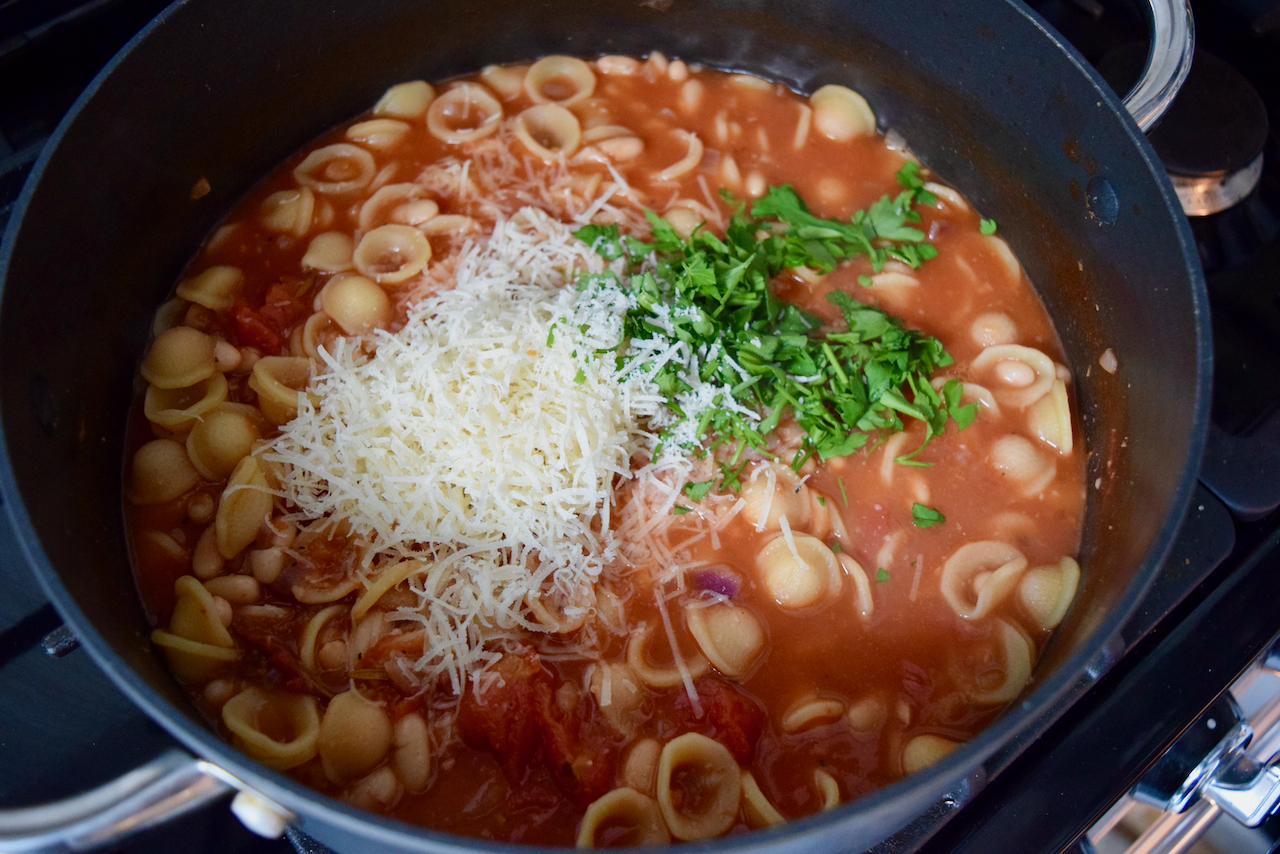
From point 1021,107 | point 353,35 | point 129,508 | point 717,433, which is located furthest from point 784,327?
point 129,508

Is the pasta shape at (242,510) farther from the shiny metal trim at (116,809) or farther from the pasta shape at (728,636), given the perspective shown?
the pasta shape at (728,636)

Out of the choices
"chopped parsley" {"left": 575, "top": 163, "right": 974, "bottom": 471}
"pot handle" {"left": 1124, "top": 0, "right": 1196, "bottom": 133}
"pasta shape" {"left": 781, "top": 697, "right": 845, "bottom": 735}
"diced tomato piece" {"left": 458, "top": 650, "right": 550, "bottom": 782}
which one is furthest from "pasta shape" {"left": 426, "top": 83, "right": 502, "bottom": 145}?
"pasta shape" {"left": 781, "top": 697, "right": 845, "bottom": 735}

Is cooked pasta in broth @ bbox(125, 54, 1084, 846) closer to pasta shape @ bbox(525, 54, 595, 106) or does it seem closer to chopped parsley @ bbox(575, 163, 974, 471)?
chopped parsley @ bbox(575, 163, 974, 471)

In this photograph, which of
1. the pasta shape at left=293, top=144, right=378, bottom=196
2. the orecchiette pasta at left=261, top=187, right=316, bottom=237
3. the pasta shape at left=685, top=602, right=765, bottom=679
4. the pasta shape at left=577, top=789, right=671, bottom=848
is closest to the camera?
the pasta shape at left=577, top=789, right=671, bottom=848

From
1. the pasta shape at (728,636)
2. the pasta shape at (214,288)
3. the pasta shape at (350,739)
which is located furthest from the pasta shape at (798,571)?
the pasta shape at (214,288)

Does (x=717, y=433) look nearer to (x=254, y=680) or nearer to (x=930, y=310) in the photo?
(x=930, y=310)

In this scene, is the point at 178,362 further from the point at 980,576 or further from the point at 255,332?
the point at 980,576
